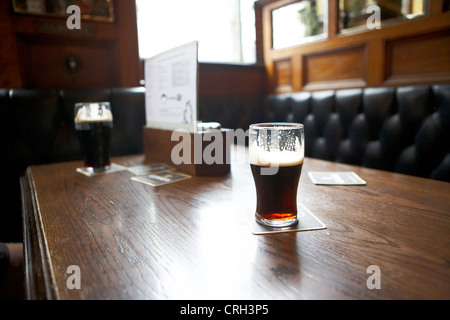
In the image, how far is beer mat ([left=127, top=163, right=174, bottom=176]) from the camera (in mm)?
1197

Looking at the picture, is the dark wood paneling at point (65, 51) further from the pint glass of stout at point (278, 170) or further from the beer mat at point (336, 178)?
the pint glass of stout at point (278, 170)

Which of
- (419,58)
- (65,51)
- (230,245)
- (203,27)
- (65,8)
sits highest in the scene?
(203,27)

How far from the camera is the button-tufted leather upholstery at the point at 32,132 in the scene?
172cm

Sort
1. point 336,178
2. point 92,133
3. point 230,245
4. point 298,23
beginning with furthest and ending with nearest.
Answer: point 298,23 < point 92,133 < point 336,178 < point 230,245

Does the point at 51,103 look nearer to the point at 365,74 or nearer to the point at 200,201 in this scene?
the point at 200,201

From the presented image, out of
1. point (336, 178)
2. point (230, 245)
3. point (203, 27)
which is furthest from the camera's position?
point (203, 27)

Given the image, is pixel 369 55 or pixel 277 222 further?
pixel 369 55

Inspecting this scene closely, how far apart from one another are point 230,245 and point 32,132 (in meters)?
1.63

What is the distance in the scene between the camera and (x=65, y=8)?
192 centimetres

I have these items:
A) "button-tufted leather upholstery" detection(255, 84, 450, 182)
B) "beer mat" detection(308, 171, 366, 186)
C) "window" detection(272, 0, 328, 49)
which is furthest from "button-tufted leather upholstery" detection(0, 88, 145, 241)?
"window" detection(272, 0, 328, 49)

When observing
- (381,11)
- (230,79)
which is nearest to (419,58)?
(381,11)

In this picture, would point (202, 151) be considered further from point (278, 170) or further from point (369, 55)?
point (369, 55)

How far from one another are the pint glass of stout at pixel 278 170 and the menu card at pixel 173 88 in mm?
499
